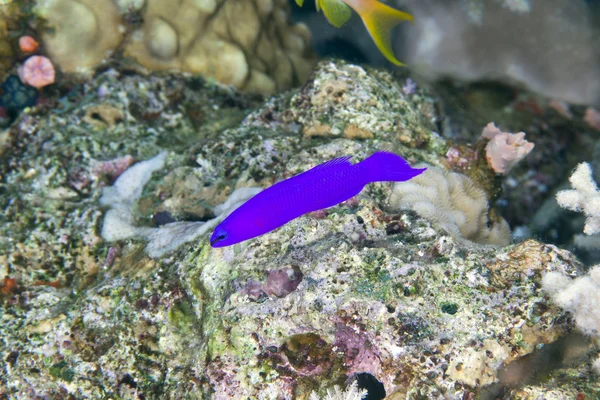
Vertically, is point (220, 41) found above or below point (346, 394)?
above

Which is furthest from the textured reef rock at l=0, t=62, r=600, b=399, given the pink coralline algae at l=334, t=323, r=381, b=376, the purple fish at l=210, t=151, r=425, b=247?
the purple fish at l=210, t=151, r=425, b=247

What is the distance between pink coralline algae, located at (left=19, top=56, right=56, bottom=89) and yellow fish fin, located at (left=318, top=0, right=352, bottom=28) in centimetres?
251

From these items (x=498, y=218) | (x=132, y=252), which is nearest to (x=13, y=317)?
(x=132, y=252)

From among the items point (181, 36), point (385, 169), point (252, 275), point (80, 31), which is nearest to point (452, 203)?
point (385, 169)

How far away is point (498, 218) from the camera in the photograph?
3104mm

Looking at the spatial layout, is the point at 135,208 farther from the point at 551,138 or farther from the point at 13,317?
the point at 551,138

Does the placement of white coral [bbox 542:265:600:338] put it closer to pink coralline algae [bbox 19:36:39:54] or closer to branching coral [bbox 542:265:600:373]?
branching coral [bbox 542:265:600:373]

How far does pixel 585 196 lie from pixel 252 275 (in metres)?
1.96

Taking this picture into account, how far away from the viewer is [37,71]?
144 inches

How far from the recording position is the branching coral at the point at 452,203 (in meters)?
2.51

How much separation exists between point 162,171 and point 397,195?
1821 mm

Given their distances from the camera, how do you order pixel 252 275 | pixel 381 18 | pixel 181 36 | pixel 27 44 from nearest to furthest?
pixel 252 275 → pixel 381 18 → pixel 27 44 → pixel 181 36

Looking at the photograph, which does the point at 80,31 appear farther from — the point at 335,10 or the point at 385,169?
the point at 385,169

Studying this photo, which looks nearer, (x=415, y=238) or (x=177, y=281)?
(x=415, y=238)
